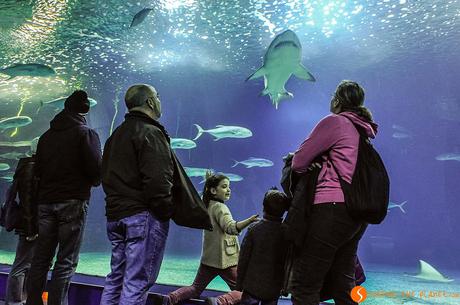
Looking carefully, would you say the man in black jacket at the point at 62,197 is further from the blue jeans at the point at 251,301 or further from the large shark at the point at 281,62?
the large shark at the point at 281,62

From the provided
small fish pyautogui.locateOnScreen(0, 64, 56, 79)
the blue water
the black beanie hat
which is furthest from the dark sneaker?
small fish pyautogui.locateOnScreen(0, 64, 56, 79)

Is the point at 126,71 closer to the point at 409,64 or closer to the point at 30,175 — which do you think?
the point at 30,175

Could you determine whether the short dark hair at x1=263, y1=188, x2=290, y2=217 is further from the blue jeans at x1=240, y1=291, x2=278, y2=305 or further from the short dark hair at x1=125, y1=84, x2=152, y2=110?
the short dark hair at x1=125, y1=84, x2=152, y2=110

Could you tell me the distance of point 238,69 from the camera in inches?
548

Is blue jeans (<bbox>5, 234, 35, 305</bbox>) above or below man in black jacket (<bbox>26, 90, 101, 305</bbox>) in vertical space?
below

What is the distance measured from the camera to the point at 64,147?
2783 millimetres

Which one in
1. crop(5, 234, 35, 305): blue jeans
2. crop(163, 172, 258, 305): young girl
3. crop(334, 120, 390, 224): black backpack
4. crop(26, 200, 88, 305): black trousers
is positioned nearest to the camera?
crop(334, 120, 390, 224): black backpack

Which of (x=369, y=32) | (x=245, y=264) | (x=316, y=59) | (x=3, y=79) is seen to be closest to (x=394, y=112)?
(x=316, y=59)

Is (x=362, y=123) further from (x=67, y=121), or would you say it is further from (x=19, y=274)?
(x=19, y=274)

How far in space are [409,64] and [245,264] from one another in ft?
49.5

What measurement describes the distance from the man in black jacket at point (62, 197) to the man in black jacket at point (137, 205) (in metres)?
0.76

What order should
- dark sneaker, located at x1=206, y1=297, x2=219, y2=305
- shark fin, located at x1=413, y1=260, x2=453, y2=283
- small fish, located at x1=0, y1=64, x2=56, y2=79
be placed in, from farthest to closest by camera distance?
shark fin, located at x1=413, y1=260, x2=453, y2=283 → small fish, located at x1=0, y1=64, x2=56, y2=79 → dark sneaker, located at x1=206, y1=297, x2=219, y2=305

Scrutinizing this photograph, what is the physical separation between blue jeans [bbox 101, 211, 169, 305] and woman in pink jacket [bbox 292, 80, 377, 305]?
0.79 metres

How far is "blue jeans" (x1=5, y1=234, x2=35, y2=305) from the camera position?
300 centimetres
